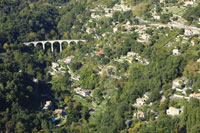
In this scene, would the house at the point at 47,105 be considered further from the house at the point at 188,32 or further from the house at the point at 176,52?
the house at the point at 188,32

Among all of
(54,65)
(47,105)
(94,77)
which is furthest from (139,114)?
(54,65)

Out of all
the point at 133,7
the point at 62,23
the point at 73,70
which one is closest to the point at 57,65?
the point at 73,70

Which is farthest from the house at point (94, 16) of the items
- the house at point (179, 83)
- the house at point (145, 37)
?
the house at point (179, 83)

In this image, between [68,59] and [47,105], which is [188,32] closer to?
[68,59]

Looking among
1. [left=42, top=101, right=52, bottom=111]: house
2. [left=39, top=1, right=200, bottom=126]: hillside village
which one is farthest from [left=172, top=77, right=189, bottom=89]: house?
[left=42, top=101, right=52, bottom=111]: house

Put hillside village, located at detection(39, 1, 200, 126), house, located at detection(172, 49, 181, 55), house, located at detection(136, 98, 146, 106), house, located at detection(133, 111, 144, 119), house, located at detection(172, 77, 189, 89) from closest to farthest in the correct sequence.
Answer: house, located at detection(133, 111, 144, 119), hillside village, located at detection(39, 1, 200, 126), house, located at detection(136, 98, 146, 106), house, located at detection(172, 77, 189, 89), house, located at detection(172, 49, 181, 55)

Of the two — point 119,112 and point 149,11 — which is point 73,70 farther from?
point 149,11

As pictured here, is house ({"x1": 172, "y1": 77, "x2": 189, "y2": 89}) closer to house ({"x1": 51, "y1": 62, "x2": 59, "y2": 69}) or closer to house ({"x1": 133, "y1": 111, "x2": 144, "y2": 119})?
house ({"x1": 133, "y1": 111, "x2": 144, "y2": 119})

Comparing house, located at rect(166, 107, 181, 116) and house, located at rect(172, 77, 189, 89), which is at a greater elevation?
house, located at rect(172, 77, 189, 89)
